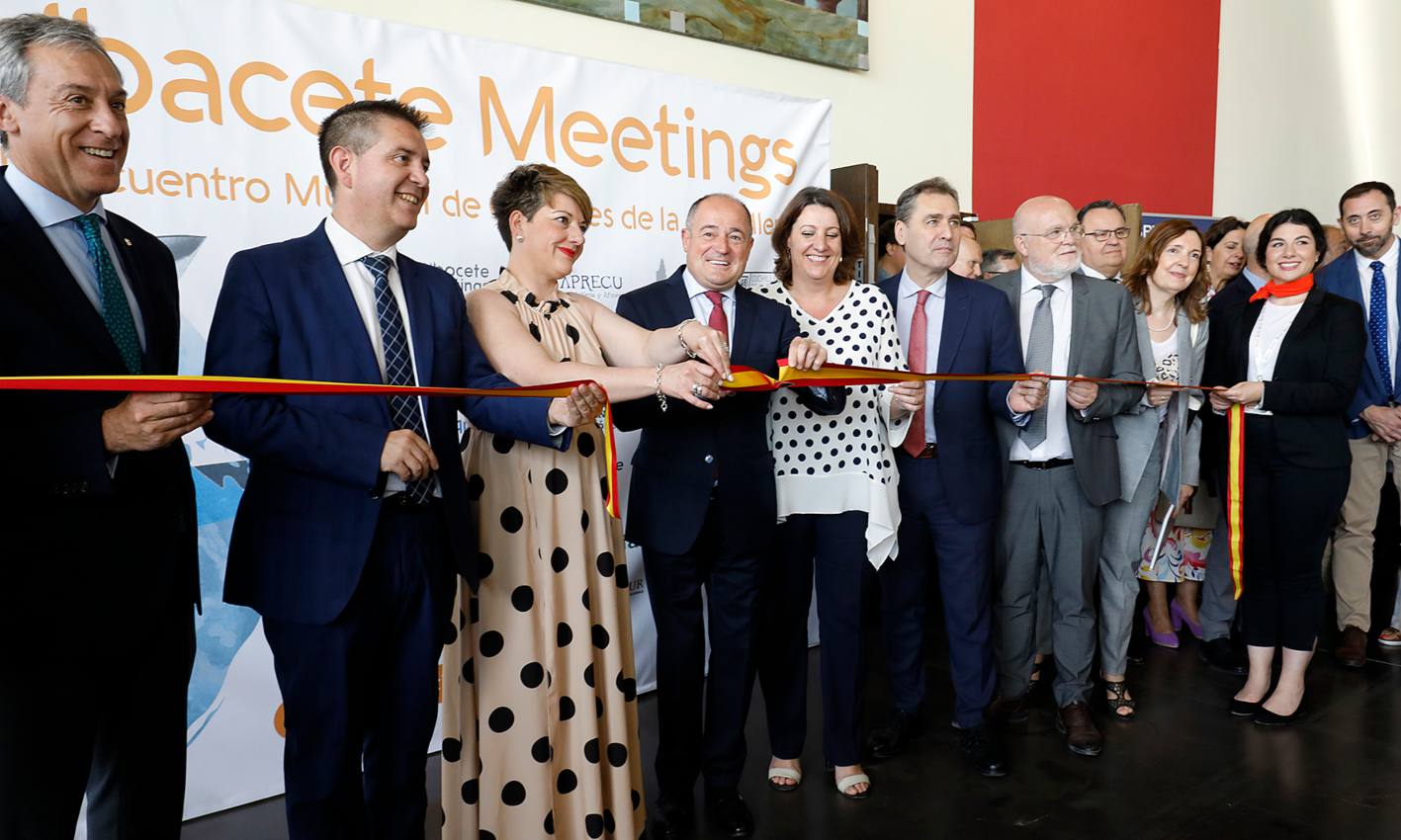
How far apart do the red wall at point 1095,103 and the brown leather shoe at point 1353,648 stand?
10.2 feet

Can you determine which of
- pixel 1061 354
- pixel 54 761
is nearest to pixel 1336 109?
pixel 1061 354

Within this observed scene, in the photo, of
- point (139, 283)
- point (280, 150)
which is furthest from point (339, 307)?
point (280, 150)

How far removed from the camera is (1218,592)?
164 inches

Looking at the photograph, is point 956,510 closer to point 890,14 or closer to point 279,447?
point 279,447

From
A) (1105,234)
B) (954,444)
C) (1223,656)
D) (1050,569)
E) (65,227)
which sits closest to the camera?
(65,227)

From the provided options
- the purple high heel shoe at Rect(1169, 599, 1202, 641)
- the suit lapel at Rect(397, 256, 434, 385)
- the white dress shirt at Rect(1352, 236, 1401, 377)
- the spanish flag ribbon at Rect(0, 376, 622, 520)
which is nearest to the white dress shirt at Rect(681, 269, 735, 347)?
the spanish flag ribbon at Rect(0, 376, 622, 520)

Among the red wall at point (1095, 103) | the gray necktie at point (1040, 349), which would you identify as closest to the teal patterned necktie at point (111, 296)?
the gray necktie at point (1040, 349)

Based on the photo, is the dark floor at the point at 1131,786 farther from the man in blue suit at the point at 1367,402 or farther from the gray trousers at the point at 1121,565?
the man in blue suit at the point at 1367,402

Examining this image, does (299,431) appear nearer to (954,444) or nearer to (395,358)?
(395,358)

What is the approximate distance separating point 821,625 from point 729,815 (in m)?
0.65

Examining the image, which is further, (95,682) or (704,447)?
(704,447)

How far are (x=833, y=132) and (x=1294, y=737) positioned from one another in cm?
358

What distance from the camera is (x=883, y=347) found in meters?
2.94

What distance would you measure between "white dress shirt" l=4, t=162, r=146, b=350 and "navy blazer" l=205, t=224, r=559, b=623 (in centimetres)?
21
